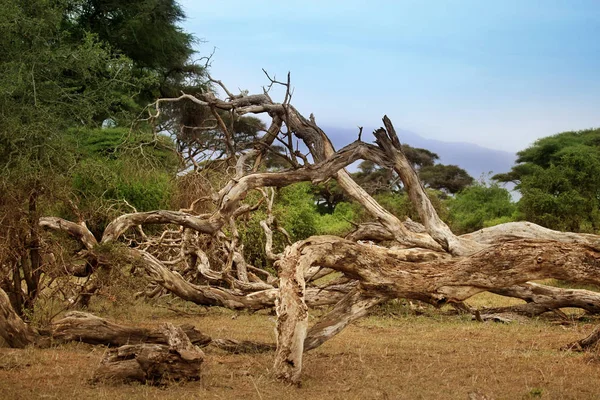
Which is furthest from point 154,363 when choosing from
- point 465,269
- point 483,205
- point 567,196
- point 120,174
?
point 483,205

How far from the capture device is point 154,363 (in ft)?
21.3

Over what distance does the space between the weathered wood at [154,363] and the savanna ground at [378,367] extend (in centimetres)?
11

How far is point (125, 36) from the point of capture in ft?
101

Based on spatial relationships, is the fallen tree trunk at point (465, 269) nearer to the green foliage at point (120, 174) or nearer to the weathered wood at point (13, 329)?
the weathered wood at point (13, 329)

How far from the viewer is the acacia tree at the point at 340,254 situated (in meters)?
7.44

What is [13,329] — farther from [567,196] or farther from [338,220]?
[338,220]

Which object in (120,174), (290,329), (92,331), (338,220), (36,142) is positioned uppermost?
(36,142)

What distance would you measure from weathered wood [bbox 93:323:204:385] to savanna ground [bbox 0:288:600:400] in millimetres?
106

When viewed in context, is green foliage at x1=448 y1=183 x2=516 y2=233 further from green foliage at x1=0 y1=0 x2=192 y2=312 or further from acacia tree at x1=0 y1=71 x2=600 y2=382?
acacia tree at x1=0 y1=71 x2=600 y2=382

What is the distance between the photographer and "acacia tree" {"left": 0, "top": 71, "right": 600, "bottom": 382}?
7.44 m

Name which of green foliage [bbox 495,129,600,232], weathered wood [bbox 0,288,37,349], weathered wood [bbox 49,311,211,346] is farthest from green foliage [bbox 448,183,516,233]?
weathered wood [bbox 0,288,37,349]

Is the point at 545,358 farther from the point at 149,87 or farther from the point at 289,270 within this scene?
the point at 149,87

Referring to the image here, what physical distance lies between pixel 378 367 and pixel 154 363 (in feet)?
7.91

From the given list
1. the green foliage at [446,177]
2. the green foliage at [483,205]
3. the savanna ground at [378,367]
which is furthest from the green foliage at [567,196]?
the green foliage at [446,177]
